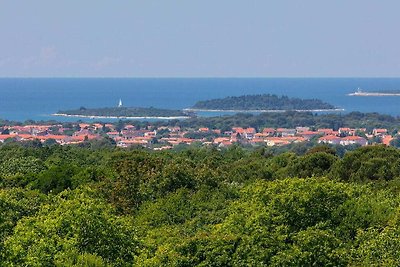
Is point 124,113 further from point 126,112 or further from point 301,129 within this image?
point 301,129

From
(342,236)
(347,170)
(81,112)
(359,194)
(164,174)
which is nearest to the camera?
(342,236)

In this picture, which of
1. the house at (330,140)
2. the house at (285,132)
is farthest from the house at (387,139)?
the house at (285,132)

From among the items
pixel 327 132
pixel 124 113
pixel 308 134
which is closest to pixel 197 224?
pixel 308 134

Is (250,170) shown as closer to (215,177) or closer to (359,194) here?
(215,177)

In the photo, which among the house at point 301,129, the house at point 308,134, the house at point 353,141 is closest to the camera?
the house at point 353,141

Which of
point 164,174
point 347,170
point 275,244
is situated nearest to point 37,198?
point 164,174

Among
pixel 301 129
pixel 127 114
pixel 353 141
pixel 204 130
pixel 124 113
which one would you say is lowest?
pixel 127 114

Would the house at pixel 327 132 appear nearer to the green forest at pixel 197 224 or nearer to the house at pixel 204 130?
the house at pixel 204 130

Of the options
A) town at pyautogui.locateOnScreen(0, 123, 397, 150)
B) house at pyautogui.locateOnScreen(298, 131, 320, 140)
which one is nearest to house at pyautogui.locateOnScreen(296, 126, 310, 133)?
town at pyautogui.locateOnScreen(0, 123, 397, 150)

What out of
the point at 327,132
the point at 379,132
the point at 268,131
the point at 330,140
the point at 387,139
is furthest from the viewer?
the point at 268,131
